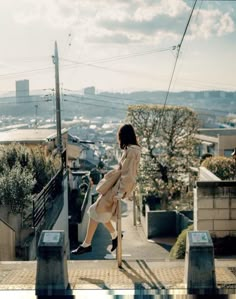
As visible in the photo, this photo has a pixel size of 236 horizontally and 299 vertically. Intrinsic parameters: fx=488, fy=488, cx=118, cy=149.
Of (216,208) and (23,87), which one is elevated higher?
(23,87)

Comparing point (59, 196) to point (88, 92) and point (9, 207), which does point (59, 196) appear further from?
point (88, 92)

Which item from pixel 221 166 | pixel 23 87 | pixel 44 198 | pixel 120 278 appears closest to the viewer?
pixel 120 278

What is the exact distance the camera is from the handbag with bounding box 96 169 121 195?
21.9ft

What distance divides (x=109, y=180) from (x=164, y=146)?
18880mm

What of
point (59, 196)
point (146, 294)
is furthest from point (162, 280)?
point (59, 196)

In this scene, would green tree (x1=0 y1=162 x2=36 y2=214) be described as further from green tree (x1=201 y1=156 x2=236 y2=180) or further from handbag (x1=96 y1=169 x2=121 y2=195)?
green tree (x1=201 y1=156 x2=236 y2=180)

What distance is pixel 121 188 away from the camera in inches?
259

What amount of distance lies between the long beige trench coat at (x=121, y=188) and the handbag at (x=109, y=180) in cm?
5

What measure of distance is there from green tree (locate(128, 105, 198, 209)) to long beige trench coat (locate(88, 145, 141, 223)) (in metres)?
17.9

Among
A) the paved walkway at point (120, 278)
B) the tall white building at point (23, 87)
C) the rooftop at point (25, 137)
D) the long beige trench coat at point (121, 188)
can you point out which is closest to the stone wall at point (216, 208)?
the paved walkway at point (120, 278)

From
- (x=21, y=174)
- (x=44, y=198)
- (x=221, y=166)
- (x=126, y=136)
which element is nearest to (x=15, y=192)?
(x=21, y=174)

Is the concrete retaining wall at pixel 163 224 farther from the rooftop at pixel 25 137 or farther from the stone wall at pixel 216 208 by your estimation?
the stone wall at pixel 216 208

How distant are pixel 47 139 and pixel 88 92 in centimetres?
4407

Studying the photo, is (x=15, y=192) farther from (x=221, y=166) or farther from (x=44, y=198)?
(x=221, y=166)
